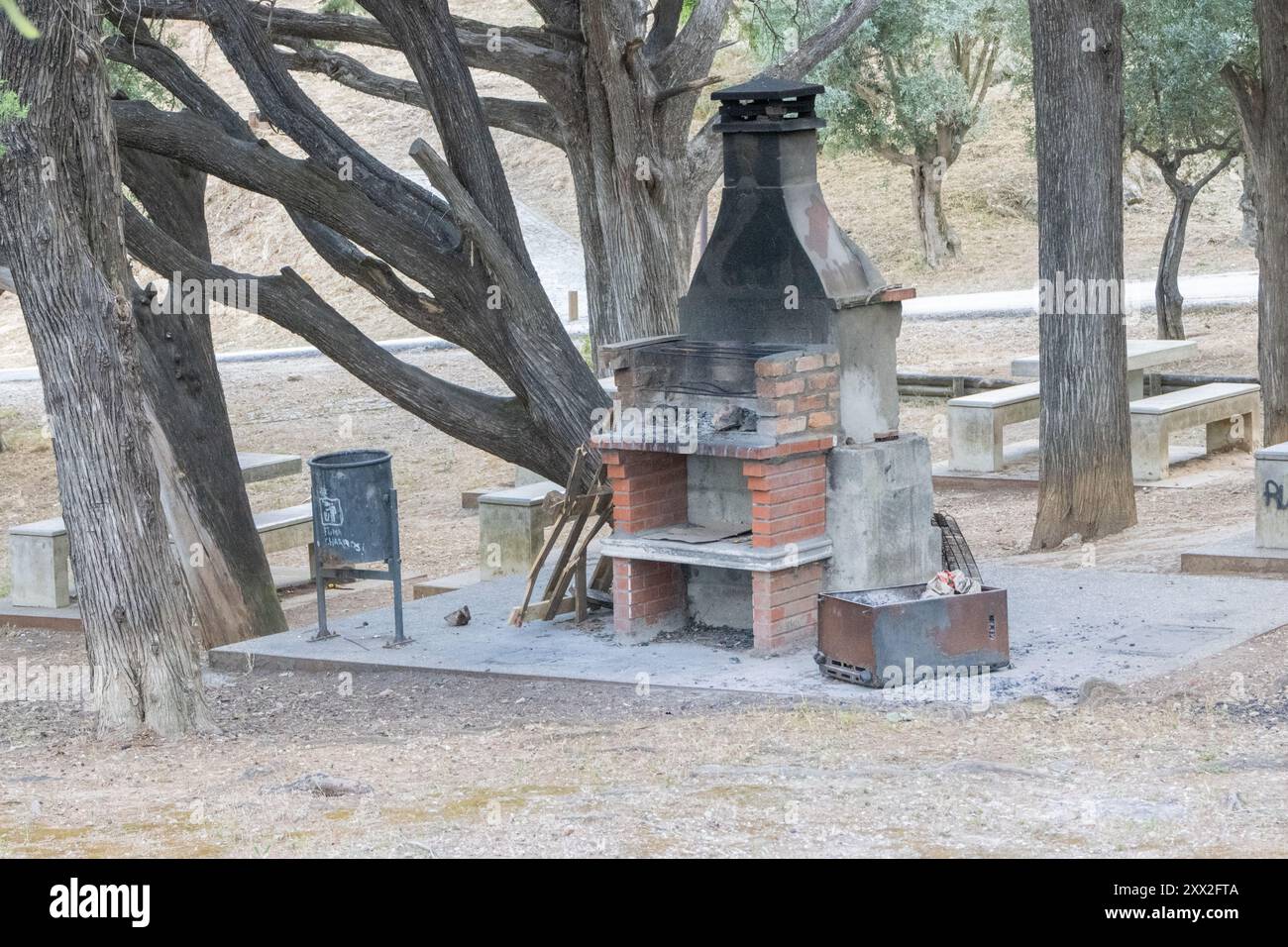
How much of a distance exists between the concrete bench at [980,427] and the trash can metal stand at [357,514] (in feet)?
26.4

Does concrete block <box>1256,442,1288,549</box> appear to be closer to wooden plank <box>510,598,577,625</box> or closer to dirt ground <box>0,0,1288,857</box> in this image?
dirt ground <box>0,0,1288,857</box>

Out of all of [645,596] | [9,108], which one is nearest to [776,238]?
[645,596]

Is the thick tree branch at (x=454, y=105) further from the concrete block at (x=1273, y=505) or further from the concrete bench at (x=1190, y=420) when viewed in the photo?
the concrete bench at (x=1190, y=420)

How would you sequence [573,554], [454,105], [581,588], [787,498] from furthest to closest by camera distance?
[454,105] → [573,554] → [581,588] → [787,498]

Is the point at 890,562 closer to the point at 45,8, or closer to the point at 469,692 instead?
the point at 469,692

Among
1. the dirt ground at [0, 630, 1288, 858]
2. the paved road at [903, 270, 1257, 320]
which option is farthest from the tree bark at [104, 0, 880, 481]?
the paved road at [903, 270, 1257, 320]

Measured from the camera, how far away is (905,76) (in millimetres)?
32219

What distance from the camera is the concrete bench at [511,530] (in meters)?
13.0

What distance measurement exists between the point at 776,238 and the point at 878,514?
1596 millimetres

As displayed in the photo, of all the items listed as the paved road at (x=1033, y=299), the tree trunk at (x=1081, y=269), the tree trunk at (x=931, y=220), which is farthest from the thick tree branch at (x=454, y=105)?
the tree trunk at (x=931, y=220)

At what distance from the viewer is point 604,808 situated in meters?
5.88

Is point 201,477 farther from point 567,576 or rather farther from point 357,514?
point 567,576

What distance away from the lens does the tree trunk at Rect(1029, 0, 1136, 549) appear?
1178 centimetres

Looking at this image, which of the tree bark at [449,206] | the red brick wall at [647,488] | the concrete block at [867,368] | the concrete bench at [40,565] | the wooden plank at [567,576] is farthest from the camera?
the concrete bench at [40,565]
